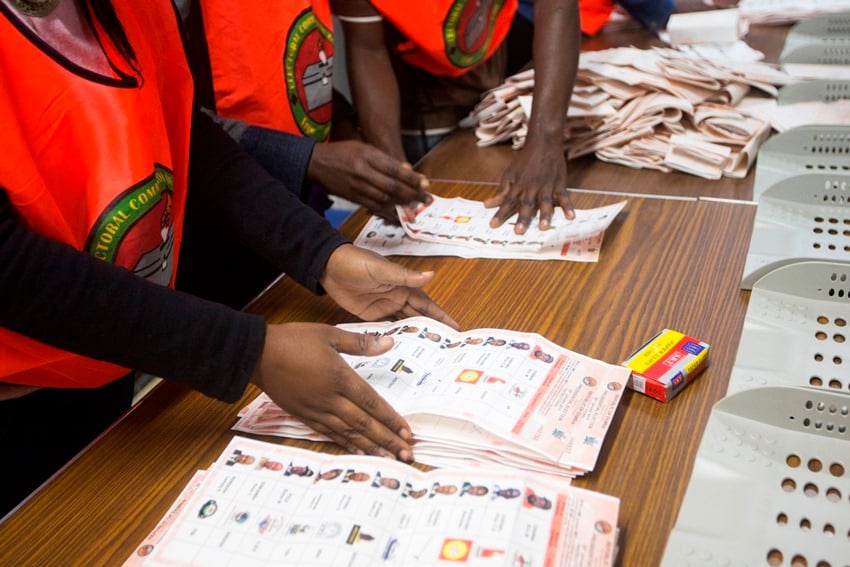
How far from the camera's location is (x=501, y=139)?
1702mm

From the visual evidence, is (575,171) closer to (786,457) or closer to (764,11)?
(786,457)

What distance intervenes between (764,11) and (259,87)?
1.58 meters

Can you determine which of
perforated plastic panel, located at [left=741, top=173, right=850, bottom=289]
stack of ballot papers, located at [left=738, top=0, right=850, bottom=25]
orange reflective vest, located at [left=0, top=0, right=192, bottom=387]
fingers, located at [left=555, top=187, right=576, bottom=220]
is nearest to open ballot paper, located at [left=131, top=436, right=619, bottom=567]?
orange reflective vest, located at [left=0, top=0, right=192, bottom=387]

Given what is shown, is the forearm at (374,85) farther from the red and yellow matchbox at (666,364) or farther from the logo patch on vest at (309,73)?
the red and yellow matchbox at (666,364)

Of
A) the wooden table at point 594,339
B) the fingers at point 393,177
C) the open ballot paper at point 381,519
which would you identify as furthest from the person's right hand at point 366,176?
the open ballot paper at point 381,519

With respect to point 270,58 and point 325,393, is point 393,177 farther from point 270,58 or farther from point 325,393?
point 325,393

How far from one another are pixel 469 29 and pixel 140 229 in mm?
961

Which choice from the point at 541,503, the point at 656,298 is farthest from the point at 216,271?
the point at 541,503

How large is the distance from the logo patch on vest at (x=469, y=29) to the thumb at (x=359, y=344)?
0.91 m

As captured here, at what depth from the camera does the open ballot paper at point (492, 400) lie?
85 cm

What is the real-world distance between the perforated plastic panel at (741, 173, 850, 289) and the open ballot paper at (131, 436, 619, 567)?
0.52 m

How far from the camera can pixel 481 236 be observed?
134 cm

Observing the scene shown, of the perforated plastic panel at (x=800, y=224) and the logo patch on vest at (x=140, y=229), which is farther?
the perforated plastic panel at (x=800, y=224)

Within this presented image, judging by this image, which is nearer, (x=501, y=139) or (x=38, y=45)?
(x=38, y=45)
